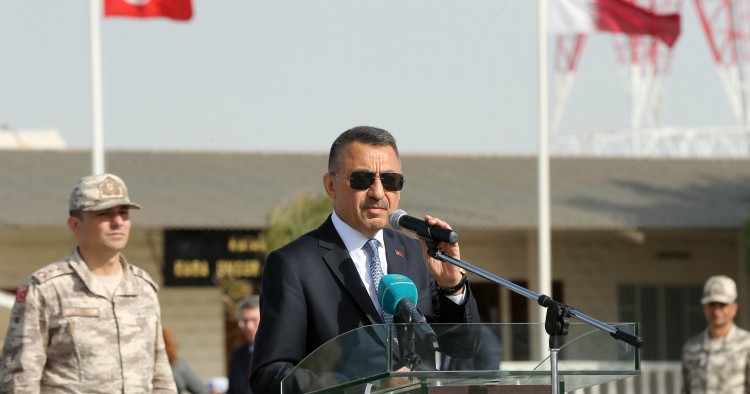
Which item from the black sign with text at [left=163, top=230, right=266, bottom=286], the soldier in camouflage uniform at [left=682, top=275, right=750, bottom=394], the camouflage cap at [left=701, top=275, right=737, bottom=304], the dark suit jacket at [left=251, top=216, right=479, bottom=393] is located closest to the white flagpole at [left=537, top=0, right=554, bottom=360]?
the black sign with text at [left=163, top=230, right=266, bottom=286]

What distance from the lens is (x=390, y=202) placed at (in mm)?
4668

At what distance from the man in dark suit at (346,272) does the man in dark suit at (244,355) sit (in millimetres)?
5086

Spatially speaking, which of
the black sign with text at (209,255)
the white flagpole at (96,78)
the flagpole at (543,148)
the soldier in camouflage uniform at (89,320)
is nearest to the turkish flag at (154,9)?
the white flagpole at (96,78)

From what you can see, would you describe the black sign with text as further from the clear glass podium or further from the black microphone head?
the clear glass podium

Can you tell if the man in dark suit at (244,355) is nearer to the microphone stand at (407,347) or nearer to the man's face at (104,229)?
the man's face at (104,229)

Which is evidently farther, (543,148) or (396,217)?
(543,148)

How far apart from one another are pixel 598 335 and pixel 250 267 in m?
16.9

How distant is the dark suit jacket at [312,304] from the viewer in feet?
14.8

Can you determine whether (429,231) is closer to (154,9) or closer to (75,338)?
(75,338)

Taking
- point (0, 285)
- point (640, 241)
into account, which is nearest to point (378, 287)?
point (0, 285)

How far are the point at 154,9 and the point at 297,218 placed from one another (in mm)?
3250

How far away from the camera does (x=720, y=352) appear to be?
10.4 meters

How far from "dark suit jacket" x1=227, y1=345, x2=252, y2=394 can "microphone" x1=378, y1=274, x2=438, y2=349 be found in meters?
5.52

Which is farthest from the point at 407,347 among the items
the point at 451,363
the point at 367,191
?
the point at 367,191
